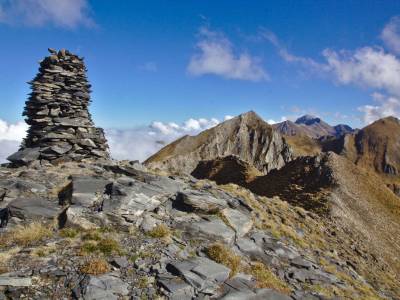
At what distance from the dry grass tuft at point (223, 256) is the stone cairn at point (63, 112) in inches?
515

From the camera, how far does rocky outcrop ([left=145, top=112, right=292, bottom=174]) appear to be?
117 m

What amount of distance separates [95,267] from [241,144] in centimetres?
11906

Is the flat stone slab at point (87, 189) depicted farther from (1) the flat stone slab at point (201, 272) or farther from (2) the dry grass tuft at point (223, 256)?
(2) the dry grass tuft at point (223, 256)

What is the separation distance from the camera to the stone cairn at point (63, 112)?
86.1 ft

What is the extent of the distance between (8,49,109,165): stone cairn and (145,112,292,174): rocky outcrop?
82778mm

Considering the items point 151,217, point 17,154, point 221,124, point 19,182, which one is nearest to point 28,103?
point 17,154

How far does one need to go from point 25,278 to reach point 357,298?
14694mm

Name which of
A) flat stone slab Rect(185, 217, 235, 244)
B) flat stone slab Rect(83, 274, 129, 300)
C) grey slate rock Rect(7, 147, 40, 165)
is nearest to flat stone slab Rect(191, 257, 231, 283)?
flat stone slab Rect(185, 217, 235, 244)

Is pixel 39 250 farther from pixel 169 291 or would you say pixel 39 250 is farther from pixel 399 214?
pixel 399 214

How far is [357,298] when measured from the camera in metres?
17.9

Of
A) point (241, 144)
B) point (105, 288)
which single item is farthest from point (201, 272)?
point (241, 144)

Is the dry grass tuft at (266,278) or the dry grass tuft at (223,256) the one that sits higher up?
the dry grass tuft at (223,256)

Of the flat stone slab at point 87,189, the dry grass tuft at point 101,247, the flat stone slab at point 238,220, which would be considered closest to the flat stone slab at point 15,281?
the dry grass tuft at point 101,247

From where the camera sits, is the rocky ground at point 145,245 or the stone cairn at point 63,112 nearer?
the rocky ground at point 145,245
